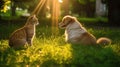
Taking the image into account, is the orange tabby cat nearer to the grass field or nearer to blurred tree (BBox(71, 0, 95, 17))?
the grass field

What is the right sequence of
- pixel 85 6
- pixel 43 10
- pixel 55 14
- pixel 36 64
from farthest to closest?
pixel 85 6 → pixel 43 10 → pixel 55 14 → pixel 36 64

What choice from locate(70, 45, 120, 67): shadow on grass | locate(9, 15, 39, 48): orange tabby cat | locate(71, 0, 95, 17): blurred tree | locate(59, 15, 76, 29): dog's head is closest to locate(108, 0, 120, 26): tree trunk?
locate(59, 15, 76, 29): dog's head

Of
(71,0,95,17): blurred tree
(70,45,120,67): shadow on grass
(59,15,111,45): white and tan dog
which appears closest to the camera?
(70,45,120,67): shadow on grass

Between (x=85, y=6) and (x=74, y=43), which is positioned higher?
(x=74, y=43)

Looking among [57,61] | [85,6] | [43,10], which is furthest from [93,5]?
[57,61]

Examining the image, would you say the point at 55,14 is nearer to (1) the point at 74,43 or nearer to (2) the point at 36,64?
(1) the point at 74,43

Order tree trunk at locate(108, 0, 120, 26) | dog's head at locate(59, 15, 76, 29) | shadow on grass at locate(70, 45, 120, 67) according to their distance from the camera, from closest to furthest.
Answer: shadow on grass at locate(70, 45, 120, 67)
dog's head at locate(59, 15, 76, 29)
tree trunk at locate(108, 0, 120, 26)

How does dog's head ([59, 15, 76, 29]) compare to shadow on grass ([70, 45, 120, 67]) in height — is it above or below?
above

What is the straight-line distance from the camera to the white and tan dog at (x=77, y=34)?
13883 millimetres

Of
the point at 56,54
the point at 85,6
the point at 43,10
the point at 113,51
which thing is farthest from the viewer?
the point at 85,6

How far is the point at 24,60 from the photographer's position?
10227mm

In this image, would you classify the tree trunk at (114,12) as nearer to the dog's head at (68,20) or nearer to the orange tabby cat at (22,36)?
the dog's head at (68,20)

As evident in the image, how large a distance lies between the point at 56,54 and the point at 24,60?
113 centimetres

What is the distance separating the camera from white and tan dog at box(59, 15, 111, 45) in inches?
547
